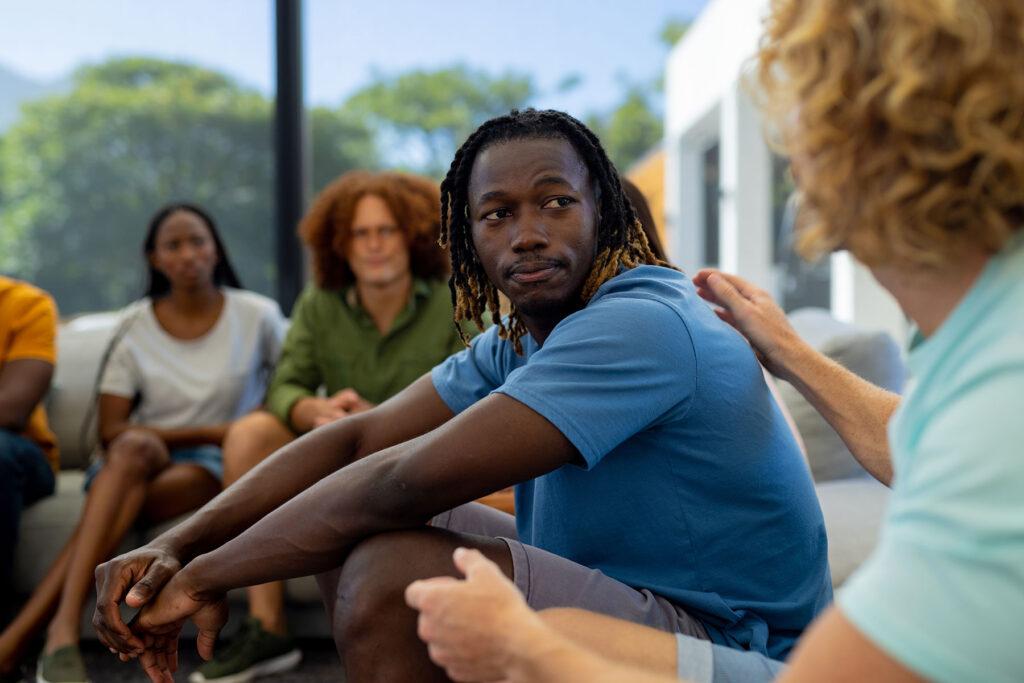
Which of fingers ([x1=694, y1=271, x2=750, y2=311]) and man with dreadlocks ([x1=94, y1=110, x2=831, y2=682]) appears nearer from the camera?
man with dreadlocks ([x1=94, y1=110, x2=831, y2=682])

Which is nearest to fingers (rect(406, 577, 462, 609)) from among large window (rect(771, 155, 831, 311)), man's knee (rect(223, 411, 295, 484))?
man's knee (rect(223, 411, 295, 484))

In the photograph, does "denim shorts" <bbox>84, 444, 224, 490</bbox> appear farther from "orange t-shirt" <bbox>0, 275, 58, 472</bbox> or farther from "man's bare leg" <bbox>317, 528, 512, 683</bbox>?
"man's bare leg" <bbox>317, 528, 512, 683</bbox>

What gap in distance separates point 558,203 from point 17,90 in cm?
438

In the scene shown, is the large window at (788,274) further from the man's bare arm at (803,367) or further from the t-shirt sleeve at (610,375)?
the t-shirt sleeve at (610,375)

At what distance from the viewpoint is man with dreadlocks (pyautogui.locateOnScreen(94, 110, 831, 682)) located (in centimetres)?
99

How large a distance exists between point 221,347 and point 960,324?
2.48 meters

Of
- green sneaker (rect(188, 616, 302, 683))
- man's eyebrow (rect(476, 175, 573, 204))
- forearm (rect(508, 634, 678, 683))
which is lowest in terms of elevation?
green sneaker (rect(188, 616, 302, 683))

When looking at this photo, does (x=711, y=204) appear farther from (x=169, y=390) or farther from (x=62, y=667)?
(x=62, y=667)

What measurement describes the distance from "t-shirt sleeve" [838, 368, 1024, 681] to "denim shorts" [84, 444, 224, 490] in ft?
7.16

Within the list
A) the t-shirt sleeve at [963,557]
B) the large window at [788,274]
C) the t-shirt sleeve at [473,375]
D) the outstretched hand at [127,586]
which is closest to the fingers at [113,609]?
the outstretched hand at [127,586]

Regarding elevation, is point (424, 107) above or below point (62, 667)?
above

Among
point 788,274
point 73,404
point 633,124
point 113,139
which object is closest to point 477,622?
point 73,404

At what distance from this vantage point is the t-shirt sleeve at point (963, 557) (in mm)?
511

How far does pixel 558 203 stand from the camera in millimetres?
1198
